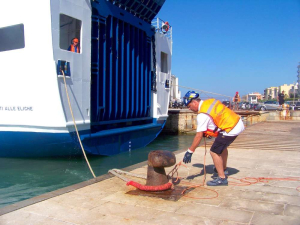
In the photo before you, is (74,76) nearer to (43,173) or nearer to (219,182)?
(43,173)

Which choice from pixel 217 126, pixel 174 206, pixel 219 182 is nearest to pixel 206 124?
pixel 217 126

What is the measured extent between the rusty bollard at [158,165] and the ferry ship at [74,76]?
3794 millimetres

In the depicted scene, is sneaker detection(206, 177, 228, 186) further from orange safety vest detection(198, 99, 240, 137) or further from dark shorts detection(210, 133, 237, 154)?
orange safety vest detection(198, 99, 240, 137)

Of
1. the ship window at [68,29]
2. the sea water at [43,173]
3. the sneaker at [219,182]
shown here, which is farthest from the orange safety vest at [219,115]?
the ship window at [68,29]

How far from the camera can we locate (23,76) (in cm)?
756

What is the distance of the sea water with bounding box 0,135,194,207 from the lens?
6.13m

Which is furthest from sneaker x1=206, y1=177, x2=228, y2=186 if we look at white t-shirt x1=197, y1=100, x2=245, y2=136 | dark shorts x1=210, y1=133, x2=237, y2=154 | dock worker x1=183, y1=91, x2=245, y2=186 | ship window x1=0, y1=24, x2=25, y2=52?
ship window x1=0, y1=24, x2=25, y2=52

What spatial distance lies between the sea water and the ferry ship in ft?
1.02

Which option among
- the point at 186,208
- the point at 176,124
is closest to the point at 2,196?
the point at 186,208

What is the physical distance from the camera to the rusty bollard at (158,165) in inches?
168

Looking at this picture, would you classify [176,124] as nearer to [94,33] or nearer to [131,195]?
[94,33]

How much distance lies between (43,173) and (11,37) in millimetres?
4411

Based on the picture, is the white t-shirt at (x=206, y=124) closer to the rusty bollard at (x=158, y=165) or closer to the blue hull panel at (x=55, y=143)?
the rusty bollard at (x=158, y=165)

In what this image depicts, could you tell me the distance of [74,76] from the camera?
25.8 feet
